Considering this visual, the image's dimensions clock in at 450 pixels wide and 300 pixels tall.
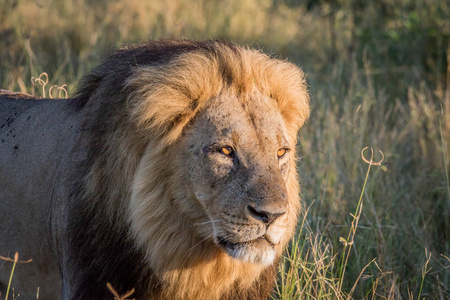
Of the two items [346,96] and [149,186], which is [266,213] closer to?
[149,186]

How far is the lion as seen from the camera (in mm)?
2936

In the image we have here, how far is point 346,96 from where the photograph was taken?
22.6 ft

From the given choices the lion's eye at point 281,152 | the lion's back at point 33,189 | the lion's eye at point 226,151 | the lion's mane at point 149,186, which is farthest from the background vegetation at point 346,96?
the lion's back at point 33,189

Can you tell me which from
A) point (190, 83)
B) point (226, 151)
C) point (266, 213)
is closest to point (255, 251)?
point (266, 213)

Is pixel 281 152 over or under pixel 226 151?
under

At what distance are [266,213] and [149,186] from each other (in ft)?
1.85

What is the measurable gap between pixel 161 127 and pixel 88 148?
1.34 feet

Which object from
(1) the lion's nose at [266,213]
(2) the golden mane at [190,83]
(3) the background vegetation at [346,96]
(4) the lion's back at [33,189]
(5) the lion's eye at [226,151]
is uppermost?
(2) the golden mane at [190,83]

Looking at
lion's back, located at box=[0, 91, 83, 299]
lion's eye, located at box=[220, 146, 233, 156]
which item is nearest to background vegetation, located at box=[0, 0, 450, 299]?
lion's eye, located at box=[220, 146, 233, 156]

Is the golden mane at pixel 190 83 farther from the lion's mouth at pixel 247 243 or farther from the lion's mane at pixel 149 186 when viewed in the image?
the lion's mouth at pixel 247 243

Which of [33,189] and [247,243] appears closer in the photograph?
[247,243]

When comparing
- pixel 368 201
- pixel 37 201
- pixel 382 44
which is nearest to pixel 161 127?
pixel 37 201

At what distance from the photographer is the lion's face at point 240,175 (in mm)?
2836

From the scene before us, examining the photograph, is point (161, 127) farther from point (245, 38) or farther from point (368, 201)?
point (245, 38)
